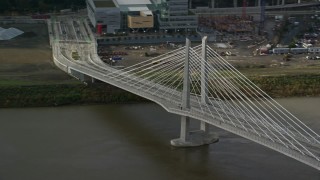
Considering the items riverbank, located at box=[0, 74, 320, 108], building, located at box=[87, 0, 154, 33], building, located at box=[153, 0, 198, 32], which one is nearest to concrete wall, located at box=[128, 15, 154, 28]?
building, located at box=[87, 0, 154, 33]

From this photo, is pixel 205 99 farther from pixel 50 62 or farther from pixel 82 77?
pixel 50 62

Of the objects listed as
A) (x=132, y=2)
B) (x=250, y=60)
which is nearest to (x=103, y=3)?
(x=132, y=2)

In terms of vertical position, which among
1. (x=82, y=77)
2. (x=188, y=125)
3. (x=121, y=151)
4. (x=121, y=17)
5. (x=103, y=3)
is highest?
(x=103, y=3)

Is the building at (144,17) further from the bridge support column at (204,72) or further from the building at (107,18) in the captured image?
the bridge support column at (204,72)

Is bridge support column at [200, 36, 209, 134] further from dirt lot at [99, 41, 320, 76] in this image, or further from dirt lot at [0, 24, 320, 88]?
dirt lot at [99, 41, 320, 76]

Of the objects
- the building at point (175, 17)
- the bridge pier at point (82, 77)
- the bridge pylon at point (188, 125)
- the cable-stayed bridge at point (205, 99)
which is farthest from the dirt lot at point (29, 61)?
the bridge pylon at point (188, 125)

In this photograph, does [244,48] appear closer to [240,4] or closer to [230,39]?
[230,39]
